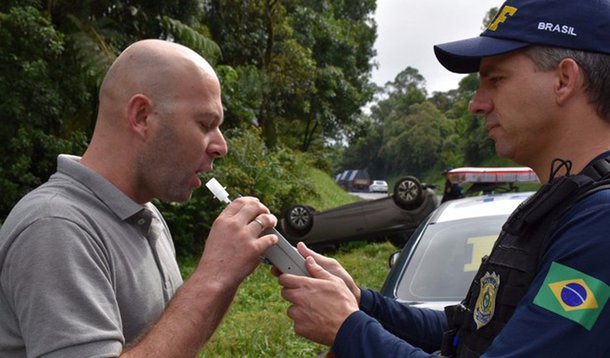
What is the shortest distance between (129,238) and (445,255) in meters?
2.71

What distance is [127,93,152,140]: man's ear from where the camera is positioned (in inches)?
71.3

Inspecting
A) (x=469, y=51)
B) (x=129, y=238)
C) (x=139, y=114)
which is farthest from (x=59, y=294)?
(x=469, y=51)

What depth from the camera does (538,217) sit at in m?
1.54

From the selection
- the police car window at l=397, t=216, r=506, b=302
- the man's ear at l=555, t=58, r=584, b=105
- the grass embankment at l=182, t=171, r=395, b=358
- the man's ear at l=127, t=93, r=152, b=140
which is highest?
the man's ear at l=555, t=58, r=584, b=105

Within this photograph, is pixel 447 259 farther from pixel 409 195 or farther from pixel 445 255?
pixel 409 195

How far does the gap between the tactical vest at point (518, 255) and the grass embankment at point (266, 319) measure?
3.95 meters

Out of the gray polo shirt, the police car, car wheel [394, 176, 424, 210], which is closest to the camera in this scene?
the gray polo shirt

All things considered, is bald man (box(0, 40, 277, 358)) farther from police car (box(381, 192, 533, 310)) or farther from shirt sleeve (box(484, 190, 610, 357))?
police car (box(381, 192, 533, 310))

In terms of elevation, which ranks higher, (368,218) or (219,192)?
(219,192)

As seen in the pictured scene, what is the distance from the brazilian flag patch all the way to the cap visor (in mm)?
625

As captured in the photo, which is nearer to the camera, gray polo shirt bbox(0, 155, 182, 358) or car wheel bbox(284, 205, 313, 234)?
gray polo shirt bbox(0, 155, 182, 358)

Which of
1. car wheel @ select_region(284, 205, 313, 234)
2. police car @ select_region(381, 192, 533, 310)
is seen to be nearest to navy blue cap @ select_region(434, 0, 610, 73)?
police car @ select_region(381, 192, 533, 310)

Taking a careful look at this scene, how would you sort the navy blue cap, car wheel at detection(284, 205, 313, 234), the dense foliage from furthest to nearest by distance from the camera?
car wheel at detection(284, 205, 313, 234) → the dense foliage → the navy blue cap

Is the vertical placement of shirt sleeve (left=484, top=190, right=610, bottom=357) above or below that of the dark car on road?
above
